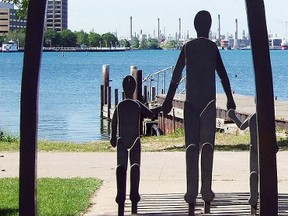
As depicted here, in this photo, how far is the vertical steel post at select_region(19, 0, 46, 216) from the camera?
689 centimetres

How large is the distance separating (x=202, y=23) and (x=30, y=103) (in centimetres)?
234

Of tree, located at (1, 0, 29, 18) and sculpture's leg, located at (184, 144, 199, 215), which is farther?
tree, located at (1, 0, 29, 18)

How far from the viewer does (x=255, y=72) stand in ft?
22.3

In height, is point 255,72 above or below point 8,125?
above

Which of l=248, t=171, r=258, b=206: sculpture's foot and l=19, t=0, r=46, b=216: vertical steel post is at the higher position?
l=19, t=0, r=46, b=216: vertical steel post

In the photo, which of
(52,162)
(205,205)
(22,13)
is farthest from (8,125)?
(205,205)

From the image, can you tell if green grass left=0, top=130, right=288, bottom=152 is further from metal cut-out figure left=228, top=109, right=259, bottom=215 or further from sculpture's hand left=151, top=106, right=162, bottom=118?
sculpture's hand left=151, top=106, right=162, bottom=118

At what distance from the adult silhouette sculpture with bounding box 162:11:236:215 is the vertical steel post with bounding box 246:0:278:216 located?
1580 mm

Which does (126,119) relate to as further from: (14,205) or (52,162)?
(52,162)

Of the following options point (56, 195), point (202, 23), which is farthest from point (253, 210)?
point (56, 195)

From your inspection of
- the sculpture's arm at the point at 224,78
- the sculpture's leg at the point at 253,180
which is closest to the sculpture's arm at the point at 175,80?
the sculpture's arm at the point at 224,78

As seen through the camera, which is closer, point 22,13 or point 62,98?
point 22,13

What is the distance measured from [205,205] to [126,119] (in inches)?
50.2

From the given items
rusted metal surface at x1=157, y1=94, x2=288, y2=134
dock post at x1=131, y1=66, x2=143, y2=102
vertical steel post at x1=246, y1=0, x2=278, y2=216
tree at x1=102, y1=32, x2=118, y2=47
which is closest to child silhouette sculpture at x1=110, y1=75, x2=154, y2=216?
vertical steel post at x1=246, y1=0, x2=278, y2=216
